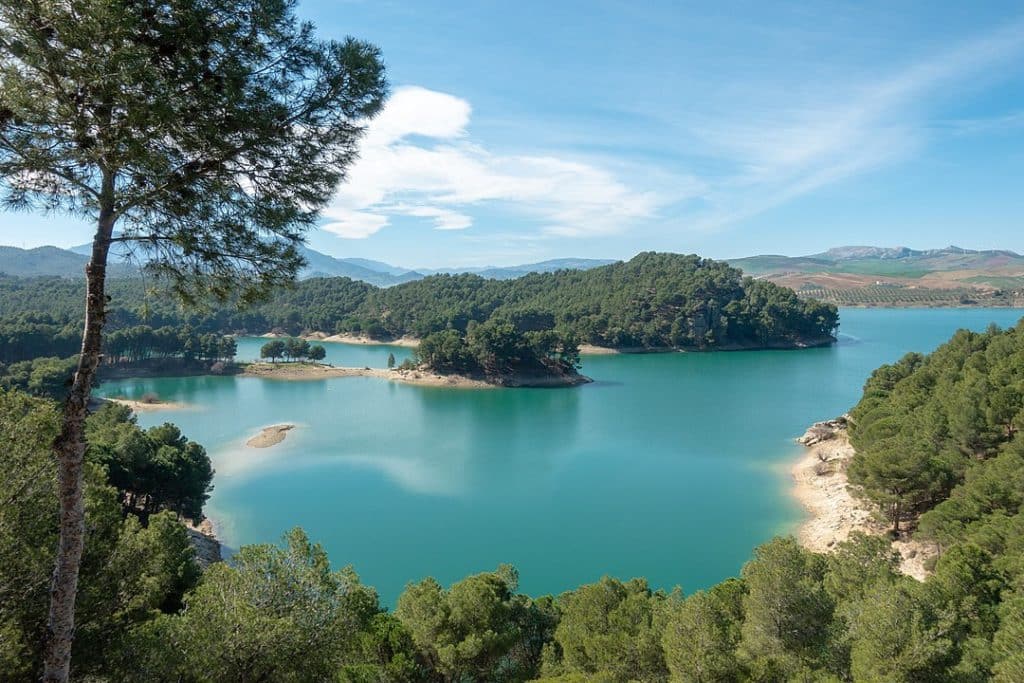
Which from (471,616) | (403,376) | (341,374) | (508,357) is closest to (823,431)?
(508,357)

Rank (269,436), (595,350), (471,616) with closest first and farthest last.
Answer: (471,616) < (269,436) < (595,350)

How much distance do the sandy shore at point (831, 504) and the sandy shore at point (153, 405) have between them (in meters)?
35.4

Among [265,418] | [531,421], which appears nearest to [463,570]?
[531,421]

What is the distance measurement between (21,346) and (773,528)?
5197 centimetres

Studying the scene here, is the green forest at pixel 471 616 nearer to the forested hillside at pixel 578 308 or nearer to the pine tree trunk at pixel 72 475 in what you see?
the pine tree trunk at pixel 72 475

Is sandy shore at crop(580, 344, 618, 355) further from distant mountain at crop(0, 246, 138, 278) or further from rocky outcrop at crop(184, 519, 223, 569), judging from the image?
distant mountain at crop(0, 246, 138, 278)

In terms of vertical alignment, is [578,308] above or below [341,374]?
above

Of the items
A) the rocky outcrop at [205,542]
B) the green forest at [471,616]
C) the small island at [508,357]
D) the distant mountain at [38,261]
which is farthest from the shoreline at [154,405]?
the distant mountain at [38,261]

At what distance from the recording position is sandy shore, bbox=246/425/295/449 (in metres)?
29.5

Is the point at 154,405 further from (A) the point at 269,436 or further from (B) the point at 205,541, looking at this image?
(B) the point at 205,541

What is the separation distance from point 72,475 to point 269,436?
29016 mm

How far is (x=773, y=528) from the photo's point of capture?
724 inches

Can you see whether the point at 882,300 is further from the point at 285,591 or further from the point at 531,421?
the point at 285,591

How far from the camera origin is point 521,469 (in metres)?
25.5
